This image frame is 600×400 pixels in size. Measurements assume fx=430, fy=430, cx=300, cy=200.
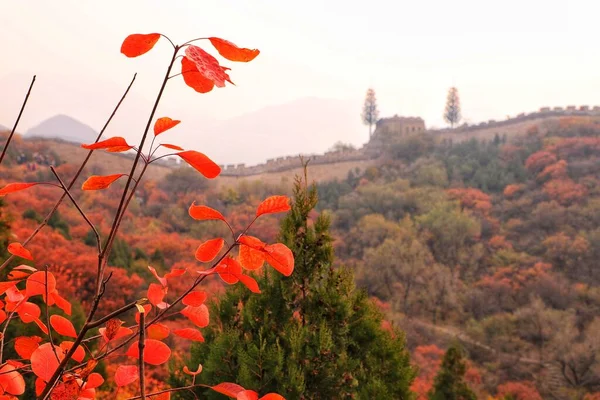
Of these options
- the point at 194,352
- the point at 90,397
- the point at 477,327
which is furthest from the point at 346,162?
the point at 90,397

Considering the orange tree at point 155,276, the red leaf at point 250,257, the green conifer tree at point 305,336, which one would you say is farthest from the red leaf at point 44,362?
the green conifer tree at point 305,336

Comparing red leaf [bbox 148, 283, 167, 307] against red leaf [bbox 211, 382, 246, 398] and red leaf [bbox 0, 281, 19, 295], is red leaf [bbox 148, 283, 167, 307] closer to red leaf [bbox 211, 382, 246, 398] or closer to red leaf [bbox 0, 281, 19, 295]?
red leaf [bbox 211, 382, 246, 398]

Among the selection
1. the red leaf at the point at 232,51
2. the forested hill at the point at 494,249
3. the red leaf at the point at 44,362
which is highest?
the red leaf at the point at 232,51

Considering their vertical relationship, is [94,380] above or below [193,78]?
below

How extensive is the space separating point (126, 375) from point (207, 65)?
3.02 ft

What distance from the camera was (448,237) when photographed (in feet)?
71.4

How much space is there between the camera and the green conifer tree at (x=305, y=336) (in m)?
3.06

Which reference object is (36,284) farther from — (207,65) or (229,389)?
(207,65)

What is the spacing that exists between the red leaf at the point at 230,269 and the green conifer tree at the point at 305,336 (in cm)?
202

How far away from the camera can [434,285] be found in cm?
1866

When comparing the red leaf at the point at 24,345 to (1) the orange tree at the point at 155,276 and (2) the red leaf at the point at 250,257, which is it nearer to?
(1) the orange tree at the point at 155,276

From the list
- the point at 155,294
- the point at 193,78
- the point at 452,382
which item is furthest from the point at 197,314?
the point at 452,382

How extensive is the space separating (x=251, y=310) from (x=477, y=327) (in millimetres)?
14364

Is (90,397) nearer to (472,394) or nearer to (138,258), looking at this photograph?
(472,394)
